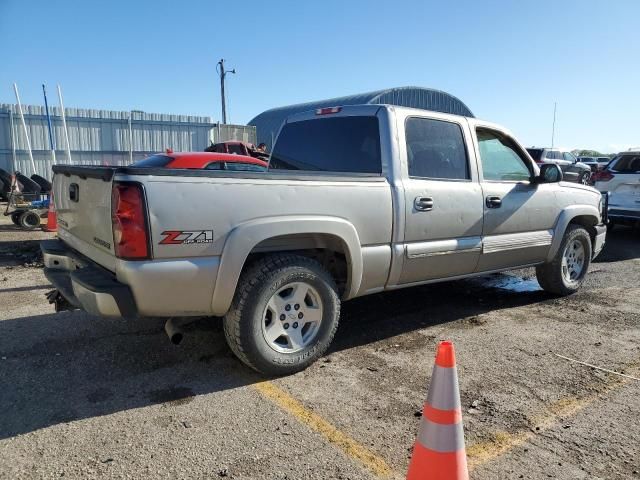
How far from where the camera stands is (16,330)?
14.6ft

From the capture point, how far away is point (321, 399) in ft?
10.7

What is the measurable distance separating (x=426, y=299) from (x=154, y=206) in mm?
3594

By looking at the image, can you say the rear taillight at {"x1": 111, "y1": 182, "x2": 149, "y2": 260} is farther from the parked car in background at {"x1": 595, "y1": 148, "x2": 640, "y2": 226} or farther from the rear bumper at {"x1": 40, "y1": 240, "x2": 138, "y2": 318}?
the parked car in background at {"x1": 595, "y1": 148, "x2": 640, "y2": 226}

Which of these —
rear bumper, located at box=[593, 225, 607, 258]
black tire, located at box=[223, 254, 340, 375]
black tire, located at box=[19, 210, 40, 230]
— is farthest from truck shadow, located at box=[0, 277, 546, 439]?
→ black tire, located at box=[19, 210, 40, 230]

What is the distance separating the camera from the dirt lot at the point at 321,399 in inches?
102

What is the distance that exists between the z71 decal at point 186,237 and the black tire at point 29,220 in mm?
8580

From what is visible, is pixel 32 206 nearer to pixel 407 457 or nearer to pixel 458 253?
pixel 458 253

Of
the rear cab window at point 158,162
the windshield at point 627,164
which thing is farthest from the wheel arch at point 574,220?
the rear cab window at point 158,162

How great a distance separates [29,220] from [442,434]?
10.2 meters

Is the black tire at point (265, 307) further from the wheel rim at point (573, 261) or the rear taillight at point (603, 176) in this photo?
the rear taillight at point (603, 176)

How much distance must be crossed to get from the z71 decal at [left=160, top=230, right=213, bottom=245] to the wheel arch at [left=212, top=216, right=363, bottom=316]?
0.14m

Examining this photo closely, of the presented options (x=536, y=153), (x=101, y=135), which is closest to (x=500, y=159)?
(x=536, y=153)

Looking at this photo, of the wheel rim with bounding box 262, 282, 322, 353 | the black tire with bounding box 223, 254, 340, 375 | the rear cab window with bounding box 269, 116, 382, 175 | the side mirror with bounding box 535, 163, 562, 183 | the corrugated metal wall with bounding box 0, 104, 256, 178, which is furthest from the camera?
the corrugated metal wall with bounding box 0, 104, 256, 178

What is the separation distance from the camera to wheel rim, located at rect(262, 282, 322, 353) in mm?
3540
